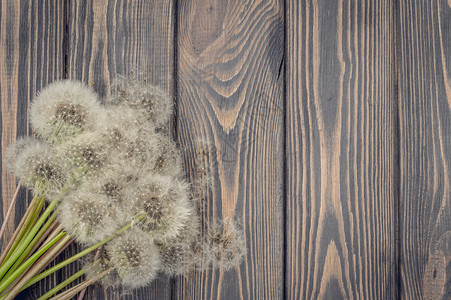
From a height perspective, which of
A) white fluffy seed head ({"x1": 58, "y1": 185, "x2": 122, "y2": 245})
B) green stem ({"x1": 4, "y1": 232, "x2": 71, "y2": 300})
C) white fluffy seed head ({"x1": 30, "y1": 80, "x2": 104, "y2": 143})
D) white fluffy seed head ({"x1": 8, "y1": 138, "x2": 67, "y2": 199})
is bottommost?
green stem ({"x1": 4, "y1": 232, "x2": 71, "y2": 300})

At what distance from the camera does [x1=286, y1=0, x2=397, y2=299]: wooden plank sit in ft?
2.29

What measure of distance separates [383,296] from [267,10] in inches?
25.8

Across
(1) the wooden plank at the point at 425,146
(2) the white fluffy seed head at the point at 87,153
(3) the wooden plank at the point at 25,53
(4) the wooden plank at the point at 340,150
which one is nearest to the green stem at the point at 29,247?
(2) the white fluffy seed head at the point at 87,153

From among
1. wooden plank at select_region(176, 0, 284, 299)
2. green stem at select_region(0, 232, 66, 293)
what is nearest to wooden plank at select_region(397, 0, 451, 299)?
wooden plank at select_region(176, 0, 284, 299)

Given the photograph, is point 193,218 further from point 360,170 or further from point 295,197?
point 360,170

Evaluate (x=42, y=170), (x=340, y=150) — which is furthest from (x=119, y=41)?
(x=340, y=150)

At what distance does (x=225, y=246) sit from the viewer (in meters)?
0.70

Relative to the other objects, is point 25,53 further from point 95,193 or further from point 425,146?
point 425,146

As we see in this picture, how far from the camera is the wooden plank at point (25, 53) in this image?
0.72 meters

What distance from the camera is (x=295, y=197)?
0.71 m

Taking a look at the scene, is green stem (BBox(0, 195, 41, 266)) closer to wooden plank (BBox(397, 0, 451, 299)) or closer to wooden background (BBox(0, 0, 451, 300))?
wooden background (BBox(0, 0, 451, 300))

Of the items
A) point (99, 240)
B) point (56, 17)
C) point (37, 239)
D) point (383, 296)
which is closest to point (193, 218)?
point (99, 240)

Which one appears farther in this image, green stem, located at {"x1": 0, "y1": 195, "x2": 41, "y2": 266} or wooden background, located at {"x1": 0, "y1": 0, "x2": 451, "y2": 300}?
wooden background, located at {"x1": 0, "y1": 0, "x2": 451, "y2": 300}

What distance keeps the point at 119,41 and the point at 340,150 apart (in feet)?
1.75
